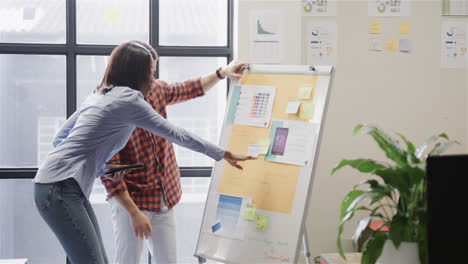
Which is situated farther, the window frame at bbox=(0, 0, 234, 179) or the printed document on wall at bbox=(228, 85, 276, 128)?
the window frame at bbox=(0, 0, 234, 179)

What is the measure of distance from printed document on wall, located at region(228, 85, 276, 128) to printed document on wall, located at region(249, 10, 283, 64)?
18.3 inches

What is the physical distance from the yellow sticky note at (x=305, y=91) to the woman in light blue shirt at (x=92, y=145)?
0.55 m

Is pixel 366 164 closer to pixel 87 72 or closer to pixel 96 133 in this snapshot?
pixel 96 133

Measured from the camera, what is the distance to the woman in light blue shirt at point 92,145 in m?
1.70

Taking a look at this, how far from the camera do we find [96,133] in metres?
1.76

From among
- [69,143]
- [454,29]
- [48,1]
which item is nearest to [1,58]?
[48,1]

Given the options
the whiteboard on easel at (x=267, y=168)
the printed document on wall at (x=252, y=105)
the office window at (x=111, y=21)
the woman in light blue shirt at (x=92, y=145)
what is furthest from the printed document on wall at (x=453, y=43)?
the office window at (x=111, y=21)

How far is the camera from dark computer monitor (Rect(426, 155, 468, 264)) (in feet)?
2.74

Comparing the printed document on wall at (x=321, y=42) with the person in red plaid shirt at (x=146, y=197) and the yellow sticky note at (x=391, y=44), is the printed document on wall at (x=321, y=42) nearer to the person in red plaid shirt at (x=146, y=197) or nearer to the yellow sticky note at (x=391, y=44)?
the yellow sticky note at (x=391, y=44)

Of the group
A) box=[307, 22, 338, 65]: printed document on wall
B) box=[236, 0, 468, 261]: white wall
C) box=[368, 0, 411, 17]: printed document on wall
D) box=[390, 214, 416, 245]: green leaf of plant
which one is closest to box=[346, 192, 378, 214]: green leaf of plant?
box=[390, 214, 416, 245]: green leaf of plant

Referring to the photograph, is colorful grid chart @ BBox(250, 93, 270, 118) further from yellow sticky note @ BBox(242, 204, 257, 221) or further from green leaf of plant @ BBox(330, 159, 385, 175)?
green leaf of plant @ BBox(330, 159, 385, 175)

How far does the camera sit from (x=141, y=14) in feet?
9.54

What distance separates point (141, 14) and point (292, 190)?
172 cm

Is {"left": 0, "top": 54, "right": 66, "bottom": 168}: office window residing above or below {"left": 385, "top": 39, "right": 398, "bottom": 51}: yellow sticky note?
below
